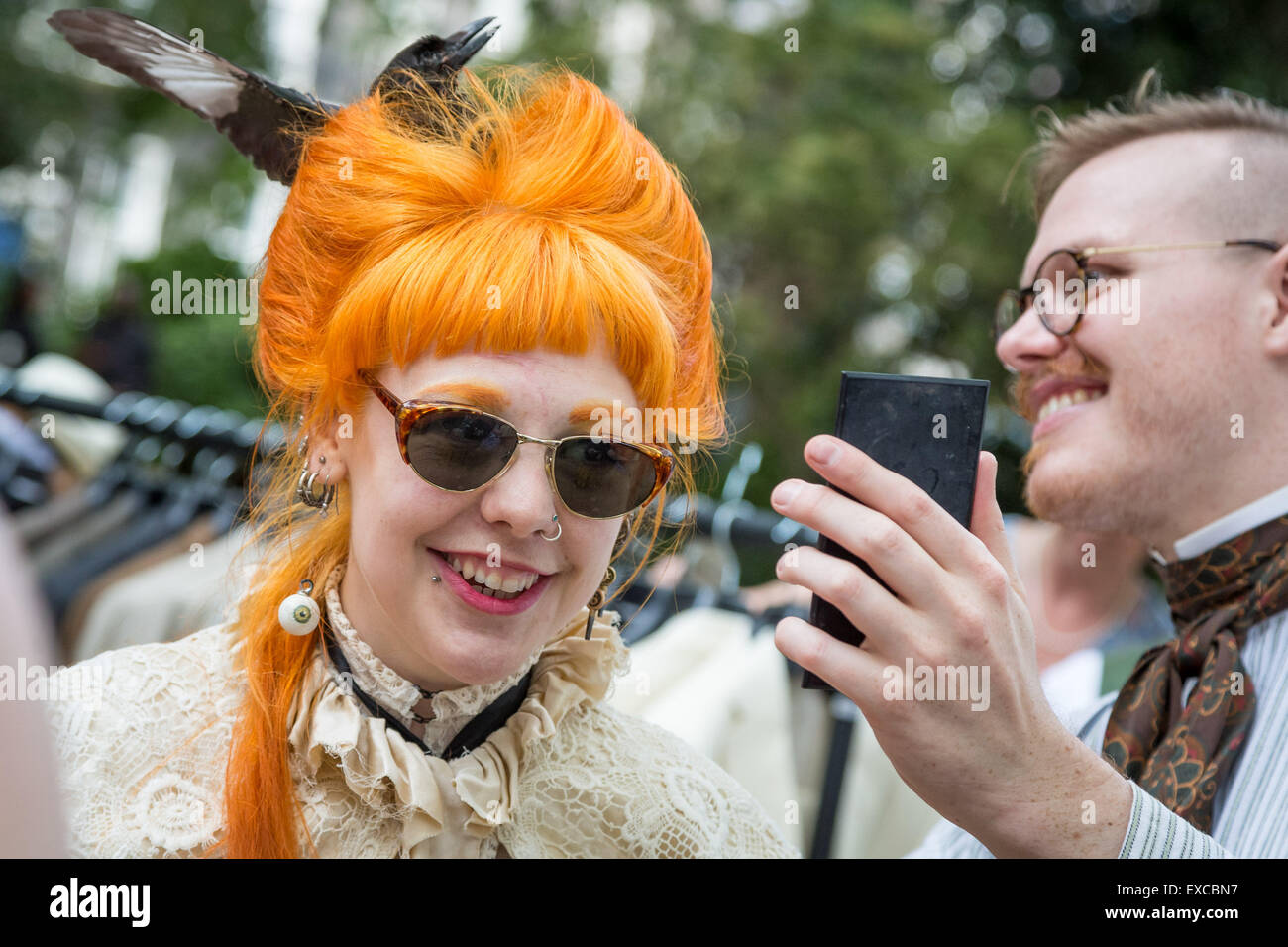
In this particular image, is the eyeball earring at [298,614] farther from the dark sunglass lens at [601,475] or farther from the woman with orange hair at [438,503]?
the dark sunglass lens at [601,475]

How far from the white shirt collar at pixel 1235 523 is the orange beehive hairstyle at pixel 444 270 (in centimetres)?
112

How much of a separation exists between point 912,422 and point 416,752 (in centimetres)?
83

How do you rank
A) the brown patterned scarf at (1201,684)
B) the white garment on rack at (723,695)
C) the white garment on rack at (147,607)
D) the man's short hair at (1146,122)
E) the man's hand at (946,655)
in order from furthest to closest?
the white garment on rack at (147,607)
the white garment on rack at (723,695)
the man's short hair at (1146,122)
the brown patterned scarf at (1201,684)
the man's hand at (946,655)

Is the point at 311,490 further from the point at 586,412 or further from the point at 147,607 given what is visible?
the point at 147,607

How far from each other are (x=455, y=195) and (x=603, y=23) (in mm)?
8323

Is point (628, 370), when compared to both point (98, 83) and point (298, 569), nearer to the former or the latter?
point (298, 569)

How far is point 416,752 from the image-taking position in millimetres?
1562

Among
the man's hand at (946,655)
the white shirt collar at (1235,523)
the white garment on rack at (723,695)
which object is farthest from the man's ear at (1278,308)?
the white garment on rack at (723,695)

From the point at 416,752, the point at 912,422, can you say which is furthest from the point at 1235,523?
the point at 416,752

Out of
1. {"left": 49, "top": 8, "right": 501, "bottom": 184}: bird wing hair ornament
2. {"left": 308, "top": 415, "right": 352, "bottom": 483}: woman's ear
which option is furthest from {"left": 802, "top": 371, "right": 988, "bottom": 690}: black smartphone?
{"left": 49, "top": 8, "right": 501, "bottom": 184}: bird wing hair ornament

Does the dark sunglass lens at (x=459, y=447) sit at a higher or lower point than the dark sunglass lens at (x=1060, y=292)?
lower

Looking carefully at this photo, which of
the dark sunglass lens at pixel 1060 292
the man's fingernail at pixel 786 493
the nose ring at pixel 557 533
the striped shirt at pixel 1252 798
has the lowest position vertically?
the striped shirt at pixel 1252 798

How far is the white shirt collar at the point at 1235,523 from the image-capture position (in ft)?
6.84

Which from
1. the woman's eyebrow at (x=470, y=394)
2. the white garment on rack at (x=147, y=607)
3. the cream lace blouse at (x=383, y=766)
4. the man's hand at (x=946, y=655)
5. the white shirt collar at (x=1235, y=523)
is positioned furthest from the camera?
the white garment on rack at (x=147, y=607)
